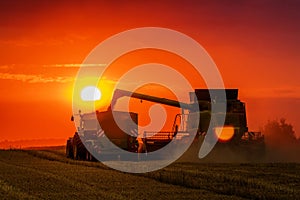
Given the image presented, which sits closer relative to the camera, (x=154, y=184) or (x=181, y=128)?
(x=154, y=184)

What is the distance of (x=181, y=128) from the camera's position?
5653cm

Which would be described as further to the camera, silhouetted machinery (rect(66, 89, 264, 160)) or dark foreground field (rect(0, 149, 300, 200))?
silhouetted machinery (rect(66, 89, 264, 160))

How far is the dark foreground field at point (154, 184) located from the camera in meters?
27.6

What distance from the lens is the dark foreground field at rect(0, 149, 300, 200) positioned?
90.4ft

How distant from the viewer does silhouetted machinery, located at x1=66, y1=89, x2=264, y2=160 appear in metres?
53.1

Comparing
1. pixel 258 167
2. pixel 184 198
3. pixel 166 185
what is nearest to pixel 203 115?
pixel 258 167

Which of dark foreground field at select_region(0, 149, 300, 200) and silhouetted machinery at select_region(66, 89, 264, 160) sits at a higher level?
silhouetted machinery at select_region(66, 89, 264, 160)

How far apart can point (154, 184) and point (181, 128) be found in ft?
79.7

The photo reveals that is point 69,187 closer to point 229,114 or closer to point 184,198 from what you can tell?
point 184,198

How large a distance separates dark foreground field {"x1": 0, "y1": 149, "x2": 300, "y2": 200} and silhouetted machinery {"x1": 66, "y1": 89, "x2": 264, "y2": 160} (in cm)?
1203

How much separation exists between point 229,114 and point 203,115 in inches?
76.7

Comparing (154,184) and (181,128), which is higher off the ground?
(181,128)

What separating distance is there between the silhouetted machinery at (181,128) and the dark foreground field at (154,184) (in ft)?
39.5

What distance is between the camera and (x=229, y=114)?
55.5 m
